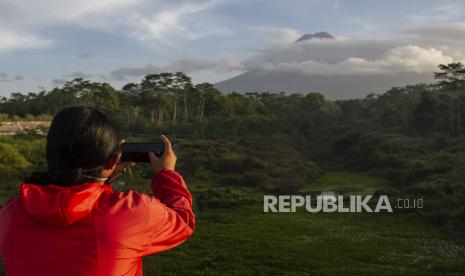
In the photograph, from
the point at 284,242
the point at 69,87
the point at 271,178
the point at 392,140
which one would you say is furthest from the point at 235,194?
the point at 69,87

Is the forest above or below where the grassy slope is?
above

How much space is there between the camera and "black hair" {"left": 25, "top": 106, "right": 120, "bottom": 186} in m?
1.39

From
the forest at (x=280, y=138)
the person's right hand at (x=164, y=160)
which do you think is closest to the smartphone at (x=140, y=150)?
the person's right hand at (x=164, y=160)

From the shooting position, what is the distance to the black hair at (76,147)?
1.39 m

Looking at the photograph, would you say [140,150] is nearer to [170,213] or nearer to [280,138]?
[170,213]

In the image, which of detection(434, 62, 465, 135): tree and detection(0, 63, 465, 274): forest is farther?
detection(434, 62, 465, 135): tree

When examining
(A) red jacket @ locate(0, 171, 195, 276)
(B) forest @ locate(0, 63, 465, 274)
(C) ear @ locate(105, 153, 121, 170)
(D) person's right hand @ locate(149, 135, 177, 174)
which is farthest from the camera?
(B) forest @ locate(0, 63, 465, 274)

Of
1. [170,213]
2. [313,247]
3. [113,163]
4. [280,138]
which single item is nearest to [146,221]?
[170,213]

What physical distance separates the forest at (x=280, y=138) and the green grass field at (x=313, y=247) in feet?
4.53

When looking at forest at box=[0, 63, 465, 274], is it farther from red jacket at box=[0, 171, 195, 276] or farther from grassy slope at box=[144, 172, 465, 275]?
red jacket at box=[0, 171, 195, 276]

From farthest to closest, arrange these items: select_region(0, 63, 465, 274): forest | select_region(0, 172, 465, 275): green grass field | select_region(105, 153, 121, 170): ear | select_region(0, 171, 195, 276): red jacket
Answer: select_region(0, 63, 465, 274): forest < select_region(0, 172, 465, 275): green grass field < select_region(105, 153, 121, 170): ear < select_region(0, 171, 195, 276): red jacket

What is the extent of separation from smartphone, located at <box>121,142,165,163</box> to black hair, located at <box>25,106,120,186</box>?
0.34ft

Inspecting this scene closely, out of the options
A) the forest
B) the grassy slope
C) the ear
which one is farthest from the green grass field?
the ear

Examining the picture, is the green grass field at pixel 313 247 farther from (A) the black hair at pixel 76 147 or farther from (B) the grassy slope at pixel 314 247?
(A) the black hair at pixel 76 147
